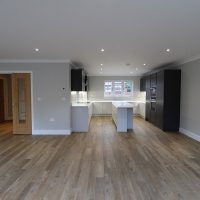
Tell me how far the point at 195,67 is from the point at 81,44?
3675mm

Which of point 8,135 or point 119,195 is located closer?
point 119,195

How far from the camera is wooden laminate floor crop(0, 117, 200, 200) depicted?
2.70 metres

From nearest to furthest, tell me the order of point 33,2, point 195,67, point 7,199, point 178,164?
point 33,2, point 7,199, point 178,164, point 195,67

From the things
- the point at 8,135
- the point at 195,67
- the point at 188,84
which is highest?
the point at 195,67

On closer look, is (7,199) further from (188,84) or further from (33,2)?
(188,84)

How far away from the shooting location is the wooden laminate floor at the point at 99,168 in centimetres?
270

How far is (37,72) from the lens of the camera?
20.1ft

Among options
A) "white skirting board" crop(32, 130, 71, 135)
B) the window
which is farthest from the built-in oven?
"white skirting board" crop(32, 130, 71, 135)

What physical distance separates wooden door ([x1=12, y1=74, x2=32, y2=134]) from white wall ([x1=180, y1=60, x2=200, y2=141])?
5.30 meters

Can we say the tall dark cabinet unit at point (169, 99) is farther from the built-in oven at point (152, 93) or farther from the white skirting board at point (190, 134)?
the built-in oven at point (152, 93)

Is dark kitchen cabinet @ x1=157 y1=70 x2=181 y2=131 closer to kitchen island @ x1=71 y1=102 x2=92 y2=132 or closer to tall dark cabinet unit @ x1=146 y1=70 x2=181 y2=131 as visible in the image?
tall dark cabinet unit @ x1=146 y1=70 x2=181 y2=131

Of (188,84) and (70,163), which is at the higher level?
(188,84)

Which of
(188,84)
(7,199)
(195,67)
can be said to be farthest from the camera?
(188,84)

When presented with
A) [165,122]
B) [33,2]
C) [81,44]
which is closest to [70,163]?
[81,44]
